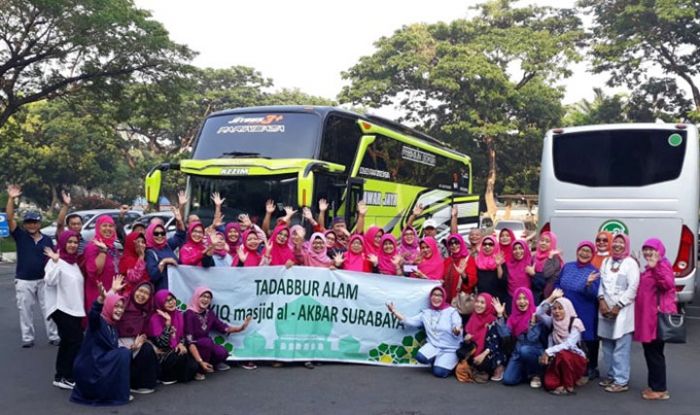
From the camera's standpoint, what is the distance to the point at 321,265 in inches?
291

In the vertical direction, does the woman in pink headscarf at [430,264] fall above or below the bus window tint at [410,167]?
below

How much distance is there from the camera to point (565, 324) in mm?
5988

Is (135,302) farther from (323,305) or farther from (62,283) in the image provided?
(323,305)

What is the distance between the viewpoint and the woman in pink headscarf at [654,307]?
5777mm

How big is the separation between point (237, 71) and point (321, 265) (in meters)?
38.9

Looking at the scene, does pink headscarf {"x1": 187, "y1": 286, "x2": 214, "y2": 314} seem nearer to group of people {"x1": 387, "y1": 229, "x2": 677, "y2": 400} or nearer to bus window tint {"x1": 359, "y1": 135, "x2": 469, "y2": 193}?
group of people {"x1": 387, "y1": 229, "x2": 677, "y2": 400}

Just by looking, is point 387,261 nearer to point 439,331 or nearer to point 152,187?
point 439,331

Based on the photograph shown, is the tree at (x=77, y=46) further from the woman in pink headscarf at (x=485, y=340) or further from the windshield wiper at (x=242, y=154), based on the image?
the woman in pink headscarf at (x=485, y=340)

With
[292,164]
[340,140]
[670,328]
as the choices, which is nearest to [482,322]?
[670,328]

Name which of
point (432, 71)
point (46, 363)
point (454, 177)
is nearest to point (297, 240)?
point (46, 363)

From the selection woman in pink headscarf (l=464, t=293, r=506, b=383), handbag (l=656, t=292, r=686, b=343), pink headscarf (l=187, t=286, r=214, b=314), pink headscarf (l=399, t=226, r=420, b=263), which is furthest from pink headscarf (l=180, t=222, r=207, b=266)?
handbag (l=656, t=292, r=686, b=343)

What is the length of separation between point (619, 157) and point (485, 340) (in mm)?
4328

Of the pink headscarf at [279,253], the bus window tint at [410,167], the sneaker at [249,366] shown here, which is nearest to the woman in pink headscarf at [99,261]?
the sneaker at [249,366]

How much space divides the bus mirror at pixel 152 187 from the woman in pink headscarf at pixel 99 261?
4246mm
